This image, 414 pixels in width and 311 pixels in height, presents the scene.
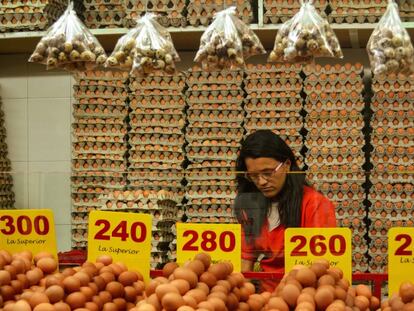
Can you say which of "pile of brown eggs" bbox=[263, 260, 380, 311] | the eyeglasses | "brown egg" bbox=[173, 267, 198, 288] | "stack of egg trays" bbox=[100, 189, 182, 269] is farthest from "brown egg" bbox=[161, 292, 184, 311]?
"stack of egg trays" bbox=[100, 189, 182, 269]

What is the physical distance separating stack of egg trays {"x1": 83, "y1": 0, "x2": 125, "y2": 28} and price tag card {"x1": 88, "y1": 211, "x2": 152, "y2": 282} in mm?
2469

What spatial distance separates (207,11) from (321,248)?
8.10 ft

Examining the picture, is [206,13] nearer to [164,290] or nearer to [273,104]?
[273,104]

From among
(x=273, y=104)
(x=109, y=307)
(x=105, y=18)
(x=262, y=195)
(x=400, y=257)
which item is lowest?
(x=109, y=307)

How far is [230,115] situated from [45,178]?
1995mm

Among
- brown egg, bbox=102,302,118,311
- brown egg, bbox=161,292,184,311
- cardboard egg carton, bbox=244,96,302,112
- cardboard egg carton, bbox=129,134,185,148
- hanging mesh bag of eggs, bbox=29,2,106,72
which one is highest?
hanging mesh bag of eggs, bbox=29,2,106,72

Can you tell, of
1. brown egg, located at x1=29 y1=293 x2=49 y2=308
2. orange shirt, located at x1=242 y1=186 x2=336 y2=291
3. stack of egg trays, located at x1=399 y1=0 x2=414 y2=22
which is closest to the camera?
brown egg, located at x1=29 y1=293 x2=49 y2=308

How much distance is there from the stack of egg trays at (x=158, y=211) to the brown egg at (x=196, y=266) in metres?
0.76

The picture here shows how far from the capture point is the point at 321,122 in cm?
421

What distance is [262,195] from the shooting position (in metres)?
2.35

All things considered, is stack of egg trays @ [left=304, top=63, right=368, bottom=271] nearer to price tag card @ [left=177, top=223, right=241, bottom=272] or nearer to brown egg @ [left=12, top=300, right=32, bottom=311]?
price tag card @ [left=177, top=223, right=241, bottom=272]

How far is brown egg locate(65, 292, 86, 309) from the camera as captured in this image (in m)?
1.74

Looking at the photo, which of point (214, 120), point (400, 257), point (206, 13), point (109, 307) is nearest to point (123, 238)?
point (109, 307)

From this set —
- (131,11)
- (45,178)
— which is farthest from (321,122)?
(45,178)
